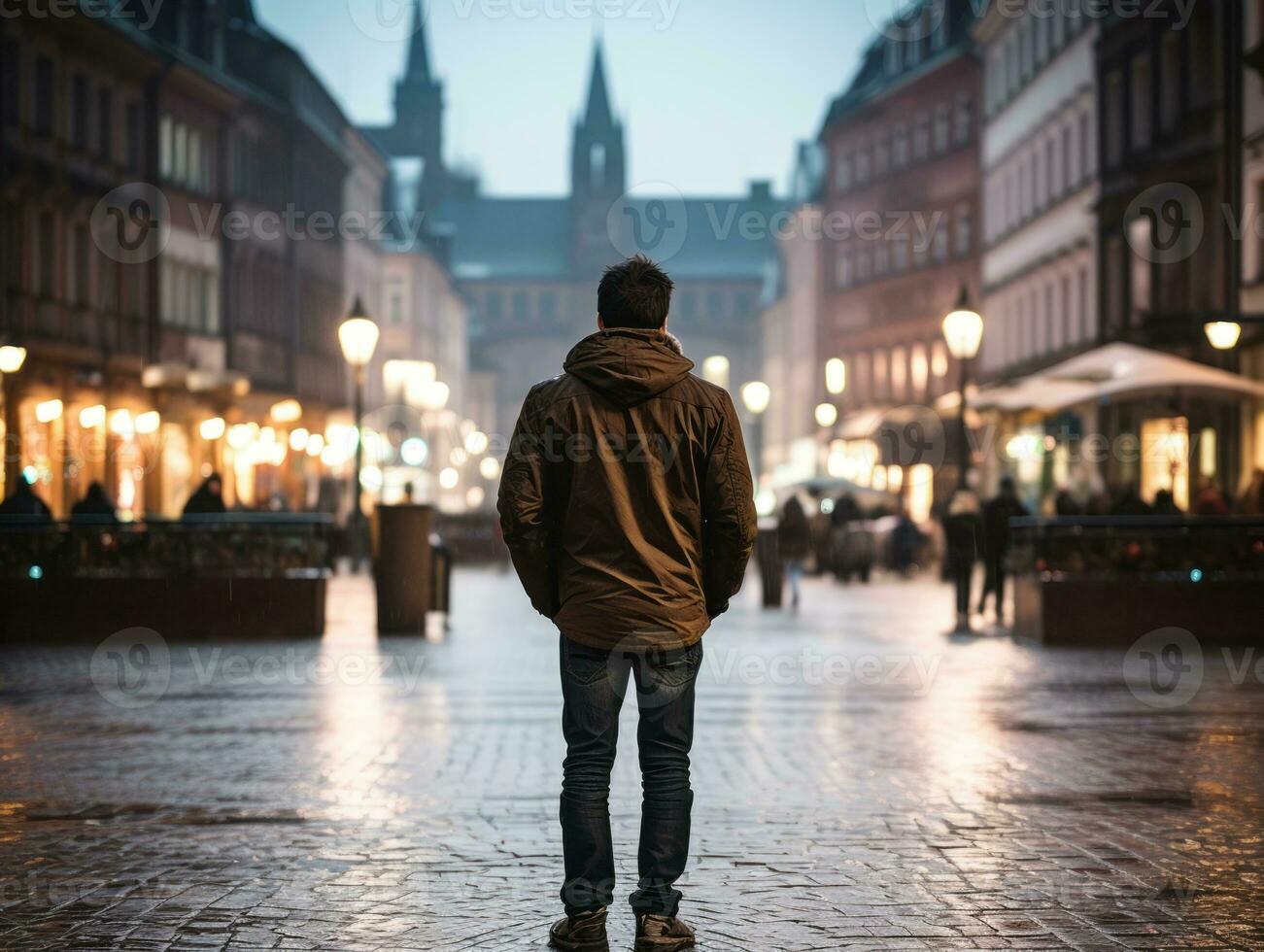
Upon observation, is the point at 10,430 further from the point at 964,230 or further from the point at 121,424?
the point at 964,230

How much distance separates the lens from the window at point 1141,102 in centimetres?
4266

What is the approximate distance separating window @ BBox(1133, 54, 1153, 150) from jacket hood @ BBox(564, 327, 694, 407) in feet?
124

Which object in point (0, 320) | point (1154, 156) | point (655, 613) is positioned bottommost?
point (655, 613)

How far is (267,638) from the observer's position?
20.1 meters

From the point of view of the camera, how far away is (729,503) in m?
6.20

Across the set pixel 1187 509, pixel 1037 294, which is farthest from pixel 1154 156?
pixel 1037 294

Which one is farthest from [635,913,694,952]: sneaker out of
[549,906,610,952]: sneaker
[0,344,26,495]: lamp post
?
[0,344,26,495]: lamp post

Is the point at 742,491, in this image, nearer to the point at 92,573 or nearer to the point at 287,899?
the point at 287,899

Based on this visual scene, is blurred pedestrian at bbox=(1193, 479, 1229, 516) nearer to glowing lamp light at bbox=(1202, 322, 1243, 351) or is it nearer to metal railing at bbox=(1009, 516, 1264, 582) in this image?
glowing lamp light at bbox=(1202, 322, 1243, 351)

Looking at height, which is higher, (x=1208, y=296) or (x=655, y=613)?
(x=1208, y=296)

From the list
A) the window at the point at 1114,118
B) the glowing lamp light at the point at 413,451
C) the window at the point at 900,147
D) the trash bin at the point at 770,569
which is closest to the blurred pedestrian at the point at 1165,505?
the trash bin at the point at 770,569

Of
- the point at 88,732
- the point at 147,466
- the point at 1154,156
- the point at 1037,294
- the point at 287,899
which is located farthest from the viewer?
the point at 1037,294

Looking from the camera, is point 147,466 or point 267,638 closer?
point 267,638

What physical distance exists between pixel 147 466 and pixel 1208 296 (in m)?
22.4
